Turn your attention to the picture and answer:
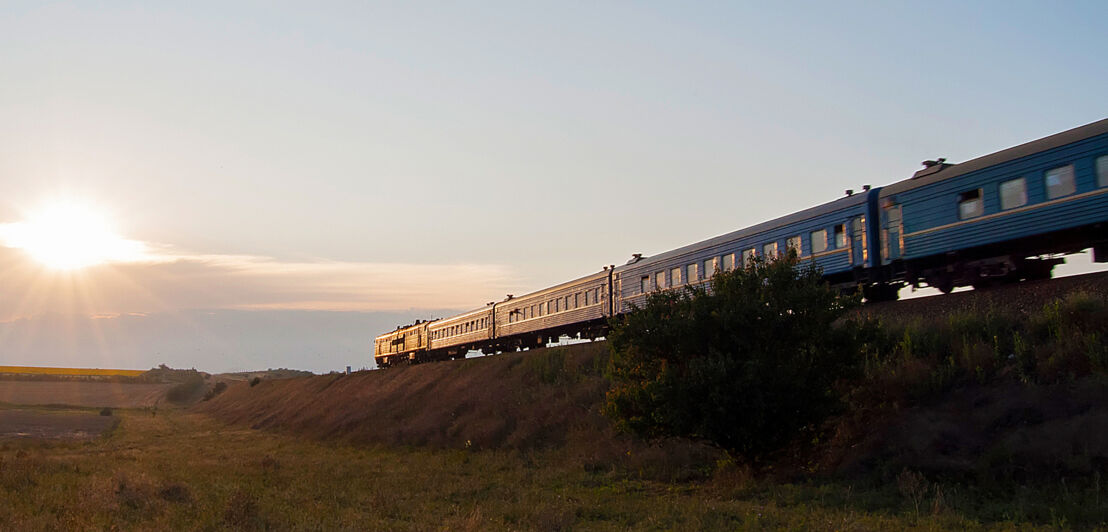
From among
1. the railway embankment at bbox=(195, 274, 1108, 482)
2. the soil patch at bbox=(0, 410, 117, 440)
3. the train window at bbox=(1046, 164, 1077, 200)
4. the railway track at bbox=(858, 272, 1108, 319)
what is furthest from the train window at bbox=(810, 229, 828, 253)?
the soil patch at bbox=(0, 410, 117, 440)

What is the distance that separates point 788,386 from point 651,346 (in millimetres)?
2834

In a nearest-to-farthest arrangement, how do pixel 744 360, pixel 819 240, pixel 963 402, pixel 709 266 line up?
pixel 963 402, pixel 744 360, pixel 819 240, pixel 709 266

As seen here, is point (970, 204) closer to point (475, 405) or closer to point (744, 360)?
point (744, 360)

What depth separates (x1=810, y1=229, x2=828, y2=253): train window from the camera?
78.9ft

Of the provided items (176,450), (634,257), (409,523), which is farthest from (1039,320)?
(176,450)

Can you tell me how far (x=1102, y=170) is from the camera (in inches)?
658

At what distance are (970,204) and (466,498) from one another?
14.1m

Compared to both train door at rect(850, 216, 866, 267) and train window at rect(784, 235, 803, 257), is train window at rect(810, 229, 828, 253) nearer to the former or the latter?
train window at rect(784, 235, 803, 257)

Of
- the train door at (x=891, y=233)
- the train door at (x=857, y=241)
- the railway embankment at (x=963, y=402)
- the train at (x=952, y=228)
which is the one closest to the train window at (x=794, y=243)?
the train at (x=952, y=228)

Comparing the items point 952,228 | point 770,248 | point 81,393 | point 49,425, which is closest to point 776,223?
point 770,248

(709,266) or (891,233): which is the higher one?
(891,233)

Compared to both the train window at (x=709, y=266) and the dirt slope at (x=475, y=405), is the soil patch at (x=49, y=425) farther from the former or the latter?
the train window at (x=709, y=266)

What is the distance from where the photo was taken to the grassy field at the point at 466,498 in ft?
41.7

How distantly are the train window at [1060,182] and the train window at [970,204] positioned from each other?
1.69 m
